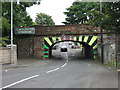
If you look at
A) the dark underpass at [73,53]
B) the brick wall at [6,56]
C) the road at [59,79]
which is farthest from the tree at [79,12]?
the road at [59,79]

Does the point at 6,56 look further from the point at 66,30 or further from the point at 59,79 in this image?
the point at 59,79

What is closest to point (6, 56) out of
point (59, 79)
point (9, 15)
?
point (9, 15)

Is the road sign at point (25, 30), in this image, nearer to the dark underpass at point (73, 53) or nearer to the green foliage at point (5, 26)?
the green foliage at point (5, 26)

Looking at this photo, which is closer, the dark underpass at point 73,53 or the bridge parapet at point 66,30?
the bridge parapet at point 66,30

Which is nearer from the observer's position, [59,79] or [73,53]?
[59,79]

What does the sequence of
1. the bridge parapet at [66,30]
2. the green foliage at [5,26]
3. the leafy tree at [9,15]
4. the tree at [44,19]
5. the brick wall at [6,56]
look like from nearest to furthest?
1. the brick wall at [6,56]
2. the green foliage at [5,26]
3. the leafy tree at [9,15]
4. the bridge parapet at [66,30]
5. the tree at [44,19]

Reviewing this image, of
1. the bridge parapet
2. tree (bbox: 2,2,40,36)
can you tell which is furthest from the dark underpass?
tree (bbox: 2,2,40,36)

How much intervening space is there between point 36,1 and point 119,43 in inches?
493

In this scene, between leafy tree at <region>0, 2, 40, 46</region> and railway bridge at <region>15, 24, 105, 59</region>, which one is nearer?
leafy tree at <region>0, 2, 40, 46</region>

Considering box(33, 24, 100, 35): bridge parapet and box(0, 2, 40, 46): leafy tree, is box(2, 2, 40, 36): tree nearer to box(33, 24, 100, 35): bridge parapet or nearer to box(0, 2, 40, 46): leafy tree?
box(0, 2, 40, 46): leafy tree

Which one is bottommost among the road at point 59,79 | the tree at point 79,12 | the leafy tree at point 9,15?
the road at point 59,79

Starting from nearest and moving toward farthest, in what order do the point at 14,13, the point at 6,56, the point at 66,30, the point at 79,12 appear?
the point at 6,56 < the point at 14,13 < the point at 66,30 < the point at 79,12

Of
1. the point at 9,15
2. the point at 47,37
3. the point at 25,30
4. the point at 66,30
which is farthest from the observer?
the point at 47,37

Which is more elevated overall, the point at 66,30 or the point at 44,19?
the point at 44,19
